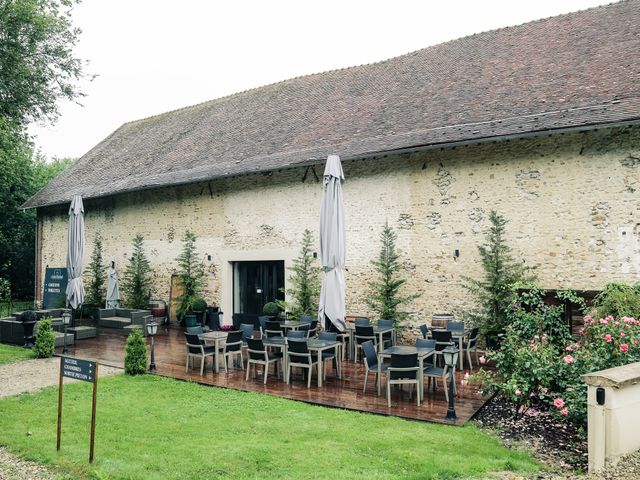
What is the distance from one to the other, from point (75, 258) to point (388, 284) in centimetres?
853

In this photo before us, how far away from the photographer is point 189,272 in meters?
16.1

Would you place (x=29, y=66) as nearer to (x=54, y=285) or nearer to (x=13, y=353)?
(x=54, y=285)

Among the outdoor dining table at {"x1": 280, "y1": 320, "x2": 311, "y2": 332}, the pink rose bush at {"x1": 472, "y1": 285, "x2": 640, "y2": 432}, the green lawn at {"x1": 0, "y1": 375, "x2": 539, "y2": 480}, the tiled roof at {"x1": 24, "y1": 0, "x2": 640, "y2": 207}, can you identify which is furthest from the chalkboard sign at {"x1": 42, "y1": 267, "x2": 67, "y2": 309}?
the pink rose bush at {"x1": 472, "y1": 285, "x2": 640, "y2": 432}

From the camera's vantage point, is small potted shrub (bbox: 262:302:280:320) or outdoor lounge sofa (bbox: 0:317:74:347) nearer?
outdoor lounge sofa (bbox: 0:317:74:347)

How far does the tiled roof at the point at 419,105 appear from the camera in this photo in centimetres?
1062

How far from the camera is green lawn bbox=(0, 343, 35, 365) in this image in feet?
34.2

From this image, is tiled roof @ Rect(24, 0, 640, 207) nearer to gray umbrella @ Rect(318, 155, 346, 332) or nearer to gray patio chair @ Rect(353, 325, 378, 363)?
gray umbrella @ Rect(318, 155, 346, 332)

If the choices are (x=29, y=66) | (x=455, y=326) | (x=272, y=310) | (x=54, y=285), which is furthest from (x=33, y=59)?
(x=455, y=326)

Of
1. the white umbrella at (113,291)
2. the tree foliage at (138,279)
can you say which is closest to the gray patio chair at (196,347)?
the tree foliage at (138,279)

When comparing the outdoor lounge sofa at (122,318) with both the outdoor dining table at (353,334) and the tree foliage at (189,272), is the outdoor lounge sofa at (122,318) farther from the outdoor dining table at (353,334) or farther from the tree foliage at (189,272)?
the outdoor dining table at (353,334)

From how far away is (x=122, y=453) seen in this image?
203 inches

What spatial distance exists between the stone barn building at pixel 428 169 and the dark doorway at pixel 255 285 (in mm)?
47

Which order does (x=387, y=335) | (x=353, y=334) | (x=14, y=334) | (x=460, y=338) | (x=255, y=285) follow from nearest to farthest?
(x=460, y=338), (x=353, y=334), (x=387, y=335), (x=14, y=334), (x=255, y=285)

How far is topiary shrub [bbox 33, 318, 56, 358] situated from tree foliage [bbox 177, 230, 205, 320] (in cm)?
489
